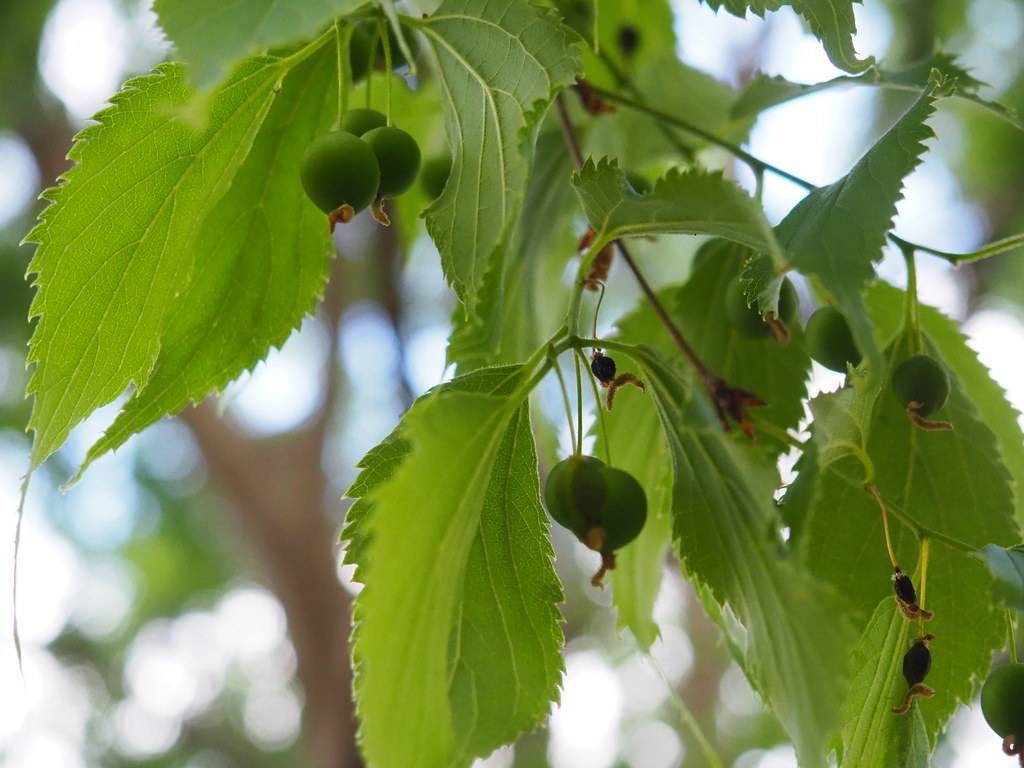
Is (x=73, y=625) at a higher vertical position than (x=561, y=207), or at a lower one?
higher

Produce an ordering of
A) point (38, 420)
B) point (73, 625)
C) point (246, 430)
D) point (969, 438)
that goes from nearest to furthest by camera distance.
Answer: point (38, 420) → point (969, 438) → point (246, 430) → point (73, 625)

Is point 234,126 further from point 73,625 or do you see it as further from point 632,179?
point 73,625

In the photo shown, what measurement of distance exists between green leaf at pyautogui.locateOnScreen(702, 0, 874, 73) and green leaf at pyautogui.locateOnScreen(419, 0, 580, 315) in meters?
0.12

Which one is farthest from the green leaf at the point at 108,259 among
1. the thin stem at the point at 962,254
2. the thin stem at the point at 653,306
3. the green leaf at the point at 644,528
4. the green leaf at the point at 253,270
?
the thin stem at the point at 962,254

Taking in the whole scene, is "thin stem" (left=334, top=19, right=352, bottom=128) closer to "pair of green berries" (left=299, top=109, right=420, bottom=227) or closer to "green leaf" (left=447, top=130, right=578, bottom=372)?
"pair of green berries" (left=299, top=109, right=420, bottom=227)

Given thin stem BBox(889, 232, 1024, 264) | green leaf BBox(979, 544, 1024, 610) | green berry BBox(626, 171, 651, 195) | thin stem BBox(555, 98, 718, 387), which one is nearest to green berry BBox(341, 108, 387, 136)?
thin stem BBox(555, 98, 718, 387)

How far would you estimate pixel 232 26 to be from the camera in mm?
472

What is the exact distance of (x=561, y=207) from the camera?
1.00 m

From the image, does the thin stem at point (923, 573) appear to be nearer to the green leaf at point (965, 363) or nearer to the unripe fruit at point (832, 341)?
the unripe fruit at point (832, 341)

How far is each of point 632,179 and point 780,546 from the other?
0.52 metres

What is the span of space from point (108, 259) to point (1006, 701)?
2.15ft

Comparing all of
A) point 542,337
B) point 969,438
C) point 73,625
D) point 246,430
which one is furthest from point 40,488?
point 969,438

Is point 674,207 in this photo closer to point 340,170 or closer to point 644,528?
point 340,170

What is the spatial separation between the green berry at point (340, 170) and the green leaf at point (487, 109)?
49 mm
